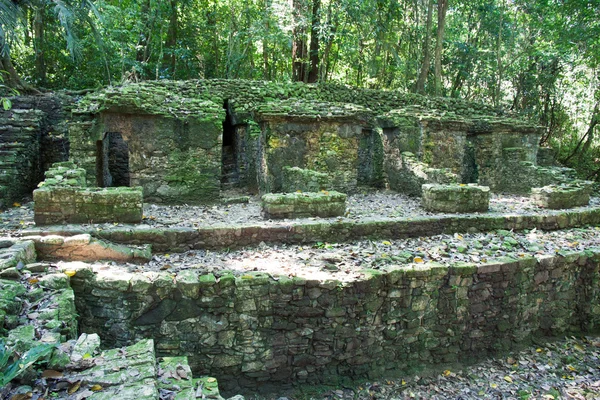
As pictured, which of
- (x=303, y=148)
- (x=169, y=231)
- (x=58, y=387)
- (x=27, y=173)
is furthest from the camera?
(x=303, y=148)

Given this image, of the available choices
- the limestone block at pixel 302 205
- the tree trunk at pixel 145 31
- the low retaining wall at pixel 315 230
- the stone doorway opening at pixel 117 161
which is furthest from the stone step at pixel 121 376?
the tree trunk at pixel 145 31

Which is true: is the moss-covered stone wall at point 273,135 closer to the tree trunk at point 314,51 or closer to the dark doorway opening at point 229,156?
the dark doorway opening at point 229,156

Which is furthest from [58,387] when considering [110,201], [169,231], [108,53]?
[108,53]

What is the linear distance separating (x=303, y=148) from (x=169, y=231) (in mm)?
4941

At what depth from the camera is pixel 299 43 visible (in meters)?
16.3

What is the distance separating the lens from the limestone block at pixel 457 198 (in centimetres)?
784

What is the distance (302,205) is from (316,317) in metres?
2.51

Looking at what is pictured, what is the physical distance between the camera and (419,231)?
7016mm

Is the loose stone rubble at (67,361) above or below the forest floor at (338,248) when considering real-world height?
below

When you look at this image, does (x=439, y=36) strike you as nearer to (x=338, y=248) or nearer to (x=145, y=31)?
(x=145, y=31)

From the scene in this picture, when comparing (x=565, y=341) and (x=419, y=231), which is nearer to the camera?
(x=565, y=341)

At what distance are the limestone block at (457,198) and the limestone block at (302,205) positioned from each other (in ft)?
6.90

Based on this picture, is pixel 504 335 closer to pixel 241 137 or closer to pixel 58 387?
pixel 58 387

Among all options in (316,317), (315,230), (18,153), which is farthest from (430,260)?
(18,153)
